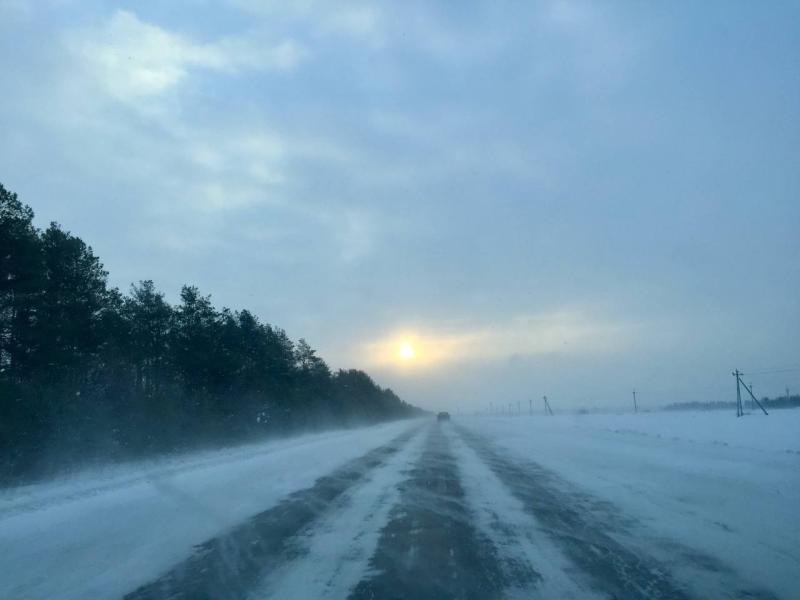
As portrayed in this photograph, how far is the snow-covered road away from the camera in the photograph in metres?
7.92

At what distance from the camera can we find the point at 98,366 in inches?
1246

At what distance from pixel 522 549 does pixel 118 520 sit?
24.7 ft

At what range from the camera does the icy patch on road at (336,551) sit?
25.3 ft

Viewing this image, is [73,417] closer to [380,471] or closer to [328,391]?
[380,471]

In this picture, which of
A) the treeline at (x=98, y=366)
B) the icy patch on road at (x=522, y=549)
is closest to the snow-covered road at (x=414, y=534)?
the icy patch on road at (x=522, y=549)

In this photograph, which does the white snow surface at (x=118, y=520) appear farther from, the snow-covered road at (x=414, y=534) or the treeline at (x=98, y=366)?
the treeline at (x=98, y=366)

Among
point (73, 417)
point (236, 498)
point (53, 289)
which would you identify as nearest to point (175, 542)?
point (236, 498)

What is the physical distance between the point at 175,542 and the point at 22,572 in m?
2.28

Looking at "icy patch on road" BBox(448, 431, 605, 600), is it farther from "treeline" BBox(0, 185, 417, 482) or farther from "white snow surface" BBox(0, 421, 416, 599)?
"treeline" BBox(0, 185, 417, 482)

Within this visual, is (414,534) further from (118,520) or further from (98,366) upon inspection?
(98,366)

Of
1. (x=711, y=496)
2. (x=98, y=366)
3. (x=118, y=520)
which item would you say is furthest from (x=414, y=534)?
(x=98, y=366)

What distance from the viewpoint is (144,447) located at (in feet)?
101

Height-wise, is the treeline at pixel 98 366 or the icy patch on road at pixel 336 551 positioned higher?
the treeline at pixel 98 366

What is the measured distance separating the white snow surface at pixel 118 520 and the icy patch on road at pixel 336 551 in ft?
5.26
